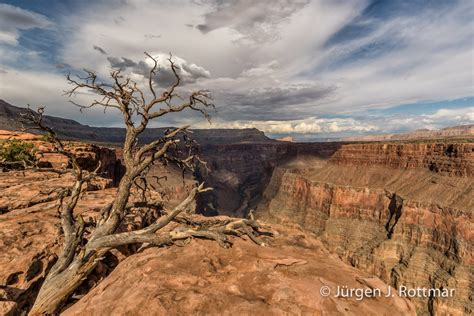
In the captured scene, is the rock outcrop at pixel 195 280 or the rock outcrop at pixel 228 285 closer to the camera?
the rock outcrop at pixel 228 285

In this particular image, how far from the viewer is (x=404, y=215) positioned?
205 ft

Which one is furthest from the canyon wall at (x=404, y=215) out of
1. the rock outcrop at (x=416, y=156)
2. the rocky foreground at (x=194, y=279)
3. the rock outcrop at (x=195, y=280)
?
the rock outcrop at (x=195, y=280)

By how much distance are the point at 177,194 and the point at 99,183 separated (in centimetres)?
9025

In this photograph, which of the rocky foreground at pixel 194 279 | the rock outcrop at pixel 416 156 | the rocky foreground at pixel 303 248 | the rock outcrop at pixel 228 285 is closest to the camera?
the rock outcrop at pixel 228 285

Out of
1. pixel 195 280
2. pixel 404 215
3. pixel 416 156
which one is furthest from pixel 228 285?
pixel 416 156

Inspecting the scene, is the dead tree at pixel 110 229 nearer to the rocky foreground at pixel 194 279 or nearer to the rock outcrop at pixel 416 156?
the rocky foreground at pixel 194 279

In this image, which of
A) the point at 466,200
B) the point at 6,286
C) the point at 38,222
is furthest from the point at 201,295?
the point at 466,200

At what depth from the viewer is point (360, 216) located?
76250 millimetres

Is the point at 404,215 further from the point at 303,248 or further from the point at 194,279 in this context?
the point at 194,279

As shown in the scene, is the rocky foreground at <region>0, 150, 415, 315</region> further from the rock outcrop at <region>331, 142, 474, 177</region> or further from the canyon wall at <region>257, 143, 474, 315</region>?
the rock outcrop at <region>331, 142, 474, 177</region>

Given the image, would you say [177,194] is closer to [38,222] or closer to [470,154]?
[470,154]

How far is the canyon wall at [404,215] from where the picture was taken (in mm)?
49156

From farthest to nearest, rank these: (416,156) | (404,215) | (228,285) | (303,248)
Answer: (416,156), (404,215), (303,248), (228,285)

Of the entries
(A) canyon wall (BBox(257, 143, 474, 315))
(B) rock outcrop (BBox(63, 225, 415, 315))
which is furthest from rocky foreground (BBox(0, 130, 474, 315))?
(A) canyon wall (BBox(257, 143, 474, 315))
